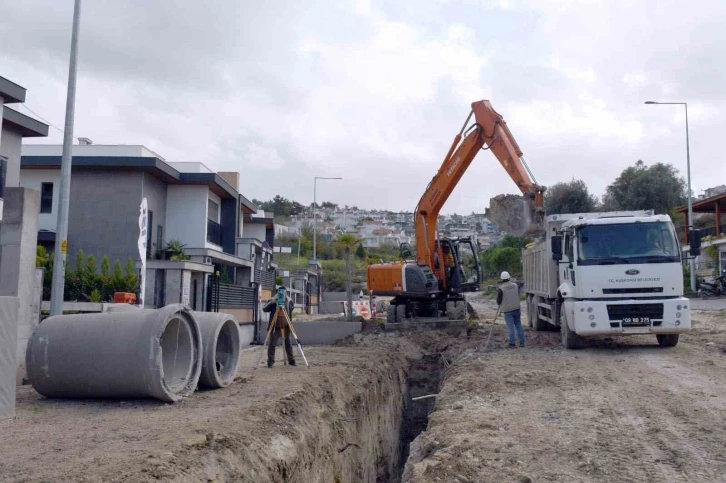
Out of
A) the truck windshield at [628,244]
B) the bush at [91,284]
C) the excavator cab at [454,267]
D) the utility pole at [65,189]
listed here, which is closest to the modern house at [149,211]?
the bush at [91,284]

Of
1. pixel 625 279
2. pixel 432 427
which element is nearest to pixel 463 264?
pixel 625 279

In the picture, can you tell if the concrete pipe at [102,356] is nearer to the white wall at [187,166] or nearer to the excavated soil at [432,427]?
the excavated soil at [432,427]

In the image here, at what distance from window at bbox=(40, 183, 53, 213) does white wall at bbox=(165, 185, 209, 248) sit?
411cm

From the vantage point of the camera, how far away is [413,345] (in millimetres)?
19844

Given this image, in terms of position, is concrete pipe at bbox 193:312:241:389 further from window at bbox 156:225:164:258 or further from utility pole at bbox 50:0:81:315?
window at bbox 156:225:164:258

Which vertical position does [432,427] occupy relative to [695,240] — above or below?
below

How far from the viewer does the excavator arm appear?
61.4ft

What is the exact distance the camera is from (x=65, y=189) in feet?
40.5

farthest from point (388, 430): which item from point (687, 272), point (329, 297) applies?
point (329, 297)

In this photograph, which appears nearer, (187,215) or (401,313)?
(401,313)

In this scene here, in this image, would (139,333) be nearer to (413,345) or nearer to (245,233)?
(413,345)

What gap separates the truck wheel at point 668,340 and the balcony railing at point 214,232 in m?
17.1

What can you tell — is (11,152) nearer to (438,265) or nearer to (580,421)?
(438,265)

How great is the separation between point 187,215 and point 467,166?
34.6 feet
